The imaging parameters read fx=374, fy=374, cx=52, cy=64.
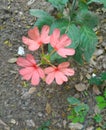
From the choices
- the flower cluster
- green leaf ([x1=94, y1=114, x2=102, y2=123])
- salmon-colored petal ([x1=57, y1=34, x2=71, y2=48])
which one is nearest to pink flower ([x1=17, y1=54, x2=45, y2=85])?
the flower cluster

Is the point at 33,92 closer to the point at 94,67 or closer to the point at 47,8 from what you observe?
the point at 94,67

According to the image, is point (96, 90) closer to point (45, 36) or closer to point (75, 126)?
point (75, 126)

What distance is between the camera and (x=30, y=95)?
6.93 ft

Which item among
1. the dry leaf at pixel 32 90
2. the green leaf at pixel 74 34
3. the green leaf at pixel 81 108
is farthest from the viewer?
the dry leaf at pixel 32 90

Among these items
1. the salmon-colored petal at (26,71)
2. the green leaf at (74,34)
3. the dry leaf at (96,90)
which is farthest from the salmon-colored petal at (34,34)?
the dry leaf at (96,90)

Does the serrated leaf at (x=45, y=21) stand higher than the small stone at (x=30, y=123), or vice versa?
the serrated leaf at (x=45, y=21)

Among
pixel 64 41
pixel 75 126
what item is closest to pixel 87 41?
pixel 75 126

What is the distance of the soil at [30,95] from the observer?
2.05m

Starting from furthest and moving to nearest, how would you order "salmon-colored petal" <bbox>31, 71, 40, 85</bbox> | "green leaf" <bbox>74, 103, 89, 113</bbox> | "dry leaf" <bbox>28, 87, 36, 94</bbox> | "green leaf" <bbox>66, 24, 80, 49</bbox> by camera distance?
"dry leaf" <bbox>28, 87, 36, 94</bbox> → "green leaf" <bbox>74, 103, 89, 113</bbox> → "green leaf" <bbox>66, 24, 80, 49</bbox> → "salmon-colored petal" <bbox>31, 71, 40, 85</bbox>

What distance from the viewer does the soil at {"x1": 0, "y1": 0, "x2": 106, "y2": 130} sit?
6.73 feet

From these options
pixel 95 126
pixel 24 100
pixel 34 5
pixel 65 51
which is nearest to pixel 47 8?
pixel 34 5

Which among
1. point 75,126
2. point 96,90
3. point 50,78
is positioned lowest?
point 75,126

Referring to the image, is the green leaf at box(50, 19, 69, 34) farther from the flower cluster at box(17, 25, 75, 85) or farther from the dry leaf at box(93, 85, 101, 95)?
the flower cluster at box(17, 25, 75, 85)

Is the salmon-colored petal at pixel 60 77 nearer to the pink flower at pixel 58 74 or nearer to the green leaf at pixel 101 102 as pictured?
the pink flower at pixel 58 74
